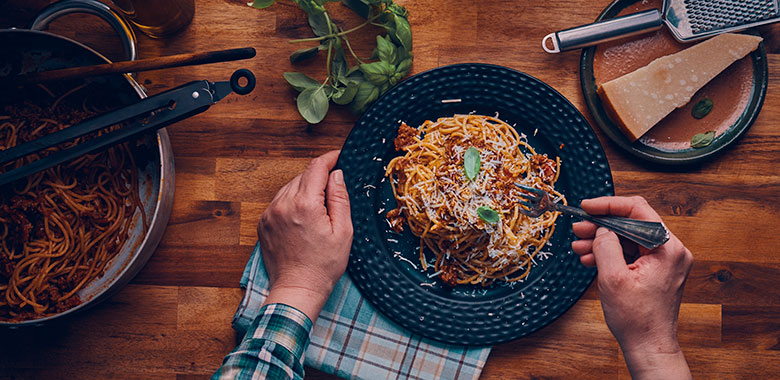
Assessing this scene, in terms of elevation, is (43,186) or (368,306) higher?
(43,186)

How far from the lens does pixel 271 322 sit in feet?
4.17

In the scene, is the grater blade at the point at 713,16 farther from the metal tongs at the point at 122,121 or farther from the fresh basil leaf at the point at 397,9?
the metal tongs at the point at 122,121

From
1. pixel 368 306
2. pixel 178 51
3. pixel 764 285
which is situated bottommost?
pixel 368 306

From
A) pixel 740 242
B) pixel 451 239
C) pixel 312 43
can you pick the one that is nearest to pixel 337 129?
pixel 312 43

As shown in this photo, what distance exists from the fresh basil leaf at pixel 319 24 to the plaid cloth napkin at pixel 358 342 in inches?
26.0

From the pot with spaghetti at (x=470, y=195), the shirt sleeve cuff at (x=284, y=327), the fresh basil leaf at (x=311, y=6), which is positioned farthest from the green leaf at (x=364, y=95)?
the shirt sleeve cuff at (x=284, y=327)

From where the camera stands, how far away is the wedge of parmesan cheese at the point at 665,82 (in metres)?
1.41

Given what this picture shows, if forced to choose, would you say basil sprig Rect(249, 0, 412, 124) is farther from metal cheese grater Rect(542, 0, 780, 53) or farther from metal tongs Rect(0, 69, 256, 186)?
metal cheese grater Rect(542, 0, 780, 53)

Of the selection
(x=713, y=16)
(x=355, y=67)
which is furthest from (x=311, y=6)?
(x=713, y=16)

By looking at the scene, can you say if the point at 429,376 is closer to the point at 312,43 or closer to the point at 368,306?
the point at 368,306

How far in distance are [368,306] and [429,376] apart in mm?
276

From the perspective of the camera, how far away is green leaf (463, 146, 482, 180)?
1322 millimetres

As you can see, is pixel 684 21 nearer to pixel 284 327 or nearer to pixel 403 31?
pixel 403 31

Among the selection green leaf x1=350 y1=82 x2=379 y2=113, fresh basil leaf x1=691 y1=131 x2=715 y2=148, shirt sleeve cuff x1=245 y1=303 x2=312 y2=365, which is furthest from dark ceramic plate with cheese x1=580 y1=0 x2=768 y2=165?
shirt sleeve cuff x1=245 y1=303 x2=312 y2=365
